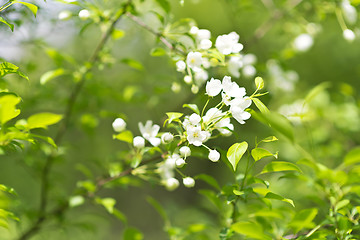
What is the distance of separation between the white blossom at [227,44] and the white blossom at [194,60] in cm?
8

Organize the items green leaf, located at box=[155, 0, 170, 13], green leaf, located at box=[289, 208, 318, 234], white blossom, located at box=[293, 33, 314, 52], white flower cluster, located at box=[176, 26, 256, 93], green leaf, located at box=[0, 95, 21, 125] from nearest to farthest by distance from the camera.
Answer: green leaf, located at box=[0, 95, 21, 125], green leaf, located at box=[289, 208, 318, 234], white flower cluster, located at box=[176, 26, 256, 93], green leaf, located at box=[155, 0, 170, 13], white blossom, located at box=[293, 33, 314, 52]

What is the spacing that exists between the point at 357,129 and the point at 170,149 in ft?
4.65

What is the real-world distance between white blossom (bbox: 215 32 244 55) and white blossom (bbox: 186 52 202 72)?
77mm

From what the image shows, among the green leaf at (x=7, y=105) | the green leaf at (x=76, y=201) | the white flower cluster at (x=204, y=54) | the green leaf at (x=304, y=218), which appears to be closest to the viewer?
the green leaf at (x=7, y=105)

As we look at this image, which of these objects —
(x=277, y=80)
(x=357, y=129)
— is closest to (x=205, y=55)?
(x=277, y=80)

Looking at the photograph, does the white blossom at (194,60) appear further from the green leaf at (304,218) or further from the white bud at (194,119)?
the green leaf at (304,218)

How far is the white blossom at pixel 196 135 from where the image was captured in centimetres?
79

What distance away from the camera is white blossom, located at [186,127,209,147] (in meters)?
0.79

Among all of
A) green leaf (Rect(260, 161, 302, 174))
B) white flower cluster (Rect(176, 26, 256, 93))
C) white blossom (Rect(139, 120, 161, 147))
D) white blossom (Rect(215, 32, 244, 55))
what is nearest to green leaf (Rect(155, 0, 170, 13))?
white flower cluster (Rect(176, 26, 256, 93))

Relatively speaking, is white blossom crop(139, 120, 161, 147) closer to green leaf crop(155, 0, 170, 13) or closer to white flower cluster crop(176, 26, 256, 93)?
white flower cluster crop(176, 26, 256, 93)

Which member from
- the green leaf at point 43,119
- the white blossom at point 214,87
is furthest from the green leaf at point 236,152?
the green leaf at point 43,119

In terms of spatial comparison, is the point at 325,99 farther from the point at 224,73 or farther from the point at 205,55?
the point at 205,55

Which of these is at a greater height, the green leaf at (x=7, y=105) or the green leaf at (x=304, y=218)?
the green leaf at (x=7, y=105)

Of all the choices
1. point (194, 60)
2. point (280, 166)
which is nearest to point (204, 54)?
point (194, 60)
